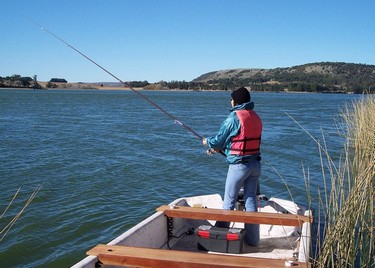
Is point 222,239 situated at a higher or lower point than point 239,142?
lower

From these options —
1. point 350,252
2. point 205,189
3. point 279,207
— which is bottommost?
point 205,189

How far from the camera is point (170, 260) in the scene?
384cm

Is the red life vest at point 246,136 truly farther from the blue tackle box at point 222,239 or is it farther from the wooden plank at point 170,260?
the wooden plank at point 170,260

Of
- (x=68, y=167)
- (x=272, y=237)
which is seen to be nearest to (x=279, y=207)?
(x=272, y=237)

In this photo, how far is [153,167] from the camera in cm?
1449

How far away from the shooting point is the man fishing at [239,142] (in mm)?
5504

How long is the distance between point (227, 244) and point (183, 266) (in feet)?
5.76

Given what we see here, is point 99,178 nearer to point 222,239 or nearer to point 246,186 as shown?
point 246,186

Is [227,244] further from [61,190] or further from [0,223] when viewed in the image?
[61,190]

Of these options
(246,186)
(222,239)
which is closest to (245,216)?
(222,239)

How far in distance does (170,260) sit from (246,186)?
7.32 feet

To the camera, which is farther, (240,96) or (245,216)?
(240,96)

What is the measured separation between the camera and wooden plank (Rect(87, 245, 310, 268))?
150 inches

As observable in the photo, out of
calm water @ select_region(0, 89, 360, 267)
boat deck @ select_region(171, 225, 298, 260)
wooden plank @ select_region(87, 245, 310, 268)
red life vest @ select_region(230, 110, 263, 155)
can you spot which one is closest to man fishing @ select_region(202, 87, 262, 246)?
red life vest @ select_region(230, 110, 263, 155)
